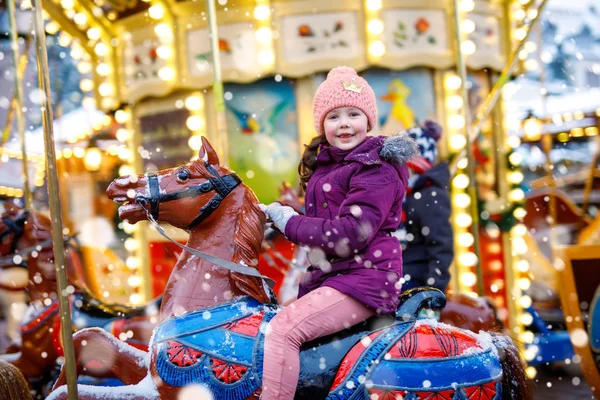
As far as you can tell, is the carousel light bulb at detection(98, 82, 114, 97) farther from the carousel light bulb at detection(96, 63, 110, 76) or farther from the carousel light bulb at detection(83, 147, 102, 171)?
the carousel light bulb at detection(83, 147, 102, 171)

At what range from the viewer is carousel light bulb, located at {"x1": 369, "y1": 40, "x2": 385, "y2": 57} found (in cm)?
480

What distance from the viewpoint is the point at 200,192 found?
2.12 meters

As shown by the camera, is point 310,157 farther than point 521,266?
No

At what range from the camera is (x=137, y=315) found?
339 cm

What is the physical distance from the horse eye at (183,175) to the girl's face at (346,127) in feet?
1.80

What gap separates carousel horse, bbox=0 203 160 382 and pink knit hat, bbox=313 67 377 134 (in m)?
1.72

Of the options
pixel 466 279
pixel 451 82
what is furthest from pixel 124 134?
pixel 466 279

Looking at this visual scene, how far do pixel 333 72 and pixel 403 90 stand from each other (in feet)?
9.29

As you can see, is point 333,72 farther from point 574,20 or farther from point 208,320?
point 574,20

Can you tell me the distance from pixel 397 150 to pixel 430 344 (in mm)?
682

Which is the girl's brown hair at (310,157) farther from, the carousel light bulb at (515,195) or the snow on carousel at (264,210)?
the carousel light bulb at (515,195)

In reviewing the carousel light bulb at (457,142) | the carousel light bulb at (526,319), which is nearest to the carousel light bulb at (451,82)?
the carousel light bulb at (457,142)

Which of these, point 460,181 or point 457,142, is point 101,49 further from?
point 460,181

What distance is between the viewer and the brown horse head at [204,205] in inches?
82.3
